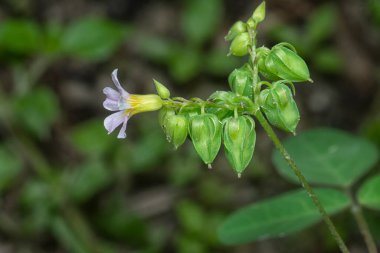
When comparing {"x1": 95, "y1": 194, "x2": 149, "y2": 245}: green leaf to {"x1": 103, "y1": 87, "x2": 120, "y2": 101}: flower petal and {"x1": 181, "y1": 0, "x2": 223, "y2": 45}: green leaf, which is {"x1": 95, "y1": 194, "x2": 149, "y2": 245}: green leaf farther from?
{"x1": 103, "y1": 87, "x2": 120, "y2": 101}: flower petal

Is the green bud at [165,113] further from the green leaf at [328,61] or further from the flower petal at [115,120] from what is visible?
the green leaf at [328,61]

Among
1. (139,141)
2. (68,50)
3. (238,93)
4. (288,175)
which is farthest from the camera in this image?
(139,141)

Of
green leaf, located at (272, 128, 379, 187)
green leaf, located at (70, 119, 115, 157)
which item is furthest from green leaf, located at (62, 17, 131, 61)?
green leaf, located at (272, 128, 379, 187)

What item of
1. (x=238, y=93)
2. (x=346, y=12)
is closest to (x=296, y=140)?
(x=238, y=93)

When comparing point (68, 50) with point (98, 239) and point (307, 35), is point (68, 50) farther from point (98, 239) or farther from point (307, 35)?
point (307, 35)

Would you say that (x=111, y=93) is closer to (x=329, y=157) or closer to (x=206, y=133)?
(x=206, y=133)

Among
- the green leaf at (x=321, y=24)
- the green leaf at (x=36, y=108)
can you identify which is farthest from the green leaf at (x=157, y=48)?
the green leaf at (x=36, y=108)
